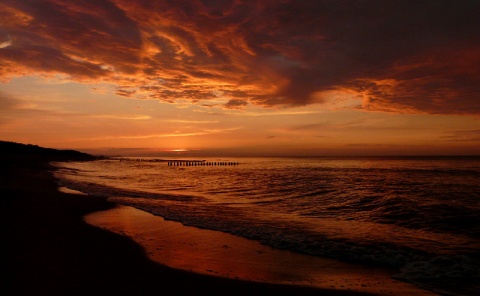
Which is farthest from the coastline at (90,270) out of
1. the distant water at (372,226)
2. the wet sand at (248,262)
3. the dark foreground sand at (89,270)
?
the distant water at (372,226)

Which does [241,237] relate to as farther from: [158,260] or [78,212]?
[78,212]

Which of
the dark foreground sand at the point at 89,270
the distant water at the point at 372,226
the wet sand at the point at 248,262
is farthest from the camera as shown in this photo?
the distant water at the point at 372,226

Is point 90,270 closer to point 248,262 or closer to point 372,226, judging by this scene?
point 248,262

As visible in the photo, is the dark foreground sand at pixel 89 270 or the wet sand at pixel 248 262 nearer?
the dark foreground sand at pixel 89 270

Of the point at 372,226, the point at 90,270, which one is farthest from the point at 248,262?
the point at 372,226

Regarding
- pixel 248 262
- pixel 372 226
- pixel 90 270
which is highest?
pixel 90 270

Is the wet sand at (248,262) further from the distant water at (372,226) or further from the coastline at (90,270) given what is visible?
the distant water at (372,226)

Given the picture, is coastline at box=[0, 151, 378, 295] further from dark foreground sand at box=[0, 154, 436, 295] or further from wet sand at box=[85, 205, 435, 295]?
wet sand at box=[85, 205, 435, 295]

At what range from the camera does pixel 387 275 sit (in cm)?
711

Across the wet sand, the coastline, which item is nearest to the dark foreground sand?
the coastline

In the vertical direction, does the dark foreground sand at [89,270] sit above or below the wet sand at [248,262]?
above

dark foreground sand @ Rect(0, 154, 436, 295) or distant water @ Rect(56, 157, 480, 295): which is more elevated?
dark foreground sand @ Rect(0, 154, 436, 295)

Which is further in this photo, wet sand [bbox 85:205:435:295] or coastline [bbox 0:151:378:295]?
wet sand [bbox 85:205:435:295]

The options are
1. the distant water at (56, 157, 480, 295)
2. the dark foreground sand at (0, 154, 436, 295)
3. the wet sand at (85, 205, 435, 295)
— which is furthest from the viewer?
the distant water at (56, 157, 480, 295)
